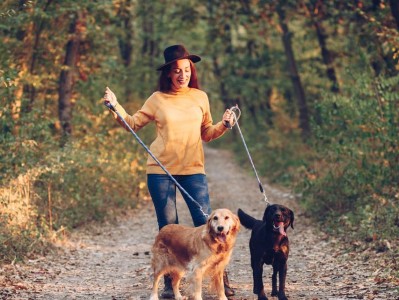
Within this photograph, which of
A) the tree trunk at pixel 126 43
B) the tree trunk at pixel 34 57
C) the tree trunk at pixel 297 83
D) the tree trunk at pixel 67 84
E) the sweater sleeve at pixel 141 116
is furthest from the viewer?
the tree trunk at pixel 297 83

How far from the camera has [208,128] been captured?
721 cm

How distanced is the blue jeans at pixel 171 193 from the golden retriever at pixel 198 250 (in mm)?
258

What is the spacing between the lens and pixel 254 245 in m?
7.06

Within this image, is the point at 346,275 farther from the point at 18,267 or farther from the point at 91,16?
the point at 91,16

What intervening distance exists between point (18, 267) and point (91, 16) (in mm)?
8115

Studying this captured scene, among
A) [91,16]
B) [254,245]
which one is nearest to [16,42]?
[91,16]

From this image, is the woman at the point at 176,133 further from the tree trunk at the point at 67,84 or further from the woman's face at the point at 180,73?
the tree trunk at the point at 67,84

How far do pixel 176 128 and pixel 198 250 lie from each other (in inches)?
50.9

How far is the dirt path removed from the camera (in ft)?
24.6

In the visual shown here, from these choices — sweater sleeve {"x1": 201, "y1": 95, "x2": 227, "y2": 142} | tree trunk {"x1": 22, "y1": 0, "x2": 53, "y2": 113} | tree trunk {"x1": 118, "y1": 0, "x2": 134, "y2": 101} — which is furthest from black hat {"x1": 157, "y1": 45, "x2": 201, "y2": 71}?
tree trunk {"x1": 118, "y1": 0, "x2": 134, "y2": 101}

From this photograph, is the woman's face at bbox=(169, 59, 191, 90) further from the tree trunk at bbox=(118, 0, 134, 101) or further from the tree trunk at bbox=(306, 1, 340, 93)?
the tree trunk at bbox=(118, 0, 134, 101)

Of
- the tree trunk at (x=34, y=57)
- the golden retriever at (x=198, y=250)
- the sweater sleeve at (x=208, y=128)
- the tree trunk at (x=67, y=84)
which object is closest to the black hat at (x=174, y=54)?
the sweater sleeve at (x=208, y=128)

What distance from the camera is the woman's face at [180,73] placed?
695cm

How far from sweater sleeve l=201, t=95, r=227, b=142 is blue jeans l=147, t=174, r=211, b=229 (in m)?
0.42
